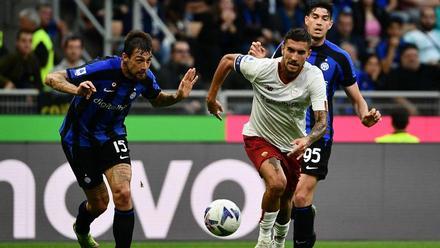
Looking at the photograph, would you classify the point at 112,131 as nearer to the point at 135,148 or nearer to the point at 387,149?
the point at 135,148

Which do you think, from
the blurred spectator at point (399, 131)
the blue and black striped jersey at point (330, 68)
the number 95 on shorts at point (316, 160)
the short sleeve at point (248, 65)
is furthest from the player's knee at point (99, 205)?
the blurred spectator at point (399, 131)

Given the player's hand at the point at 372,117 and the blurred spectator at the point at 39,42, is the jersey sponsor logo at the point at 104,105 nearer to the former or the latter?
the player's hand at the point at 372,117

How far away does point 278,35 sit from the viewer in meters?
18.5

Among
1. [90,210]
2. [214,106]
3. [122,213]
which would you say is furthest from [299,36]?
[90,210]

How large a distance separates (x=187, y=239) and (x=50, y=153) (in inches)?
72.7

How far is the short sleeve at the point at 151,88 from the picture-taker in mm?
11406

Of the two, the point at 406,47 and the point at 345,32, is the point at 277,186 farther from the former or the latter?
the point at 345,32

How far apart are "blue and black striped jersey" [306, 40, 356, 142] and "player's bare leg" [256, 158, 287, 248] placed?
67cm

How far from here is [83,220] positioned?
11797 millimetres

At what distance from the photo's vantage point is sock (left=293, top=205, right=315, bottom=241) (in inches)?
436

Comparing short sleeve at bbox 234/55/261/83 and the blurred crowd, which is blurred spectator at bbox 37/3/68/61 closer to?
the blurred crowd

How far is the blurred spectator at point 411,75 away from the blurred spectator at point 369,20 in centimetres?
97

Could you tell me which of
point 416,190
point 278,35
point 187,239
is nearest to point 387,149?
point 416,190

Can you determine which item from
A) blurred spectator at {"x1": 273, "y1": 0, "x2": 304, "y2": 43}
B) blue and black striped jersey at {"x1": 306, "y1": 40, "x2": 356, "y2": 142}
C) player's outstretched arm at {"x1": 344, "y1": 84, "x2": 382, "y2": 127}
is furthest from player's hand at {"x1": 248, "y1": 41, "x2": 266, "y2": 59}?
blurred spectator at {"x1": 273, "y1": 0, "x2": 304, "y2": 43}
